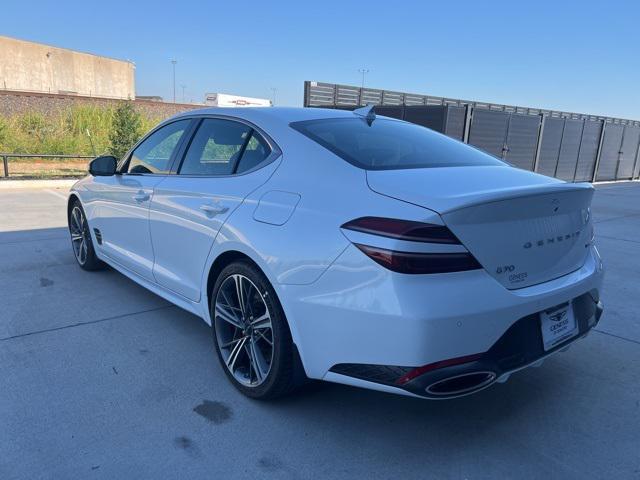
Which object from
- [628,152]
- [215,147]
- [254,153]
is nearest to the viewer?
[254,153]

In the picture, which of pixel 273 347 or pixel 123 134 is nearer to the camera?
pixel 273 347

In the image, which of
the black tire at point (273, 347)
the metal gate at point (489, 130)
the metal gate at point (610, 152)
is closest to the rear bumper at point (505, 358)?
the black tire at point (273, 347)

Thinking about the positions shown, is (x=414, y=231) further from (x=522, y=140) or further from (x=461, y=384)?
(x=522, y=140)

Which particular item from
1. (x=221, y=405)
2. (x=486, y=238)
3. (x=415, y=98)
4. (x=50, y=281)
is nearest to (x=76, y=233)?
(x=50, y=281)

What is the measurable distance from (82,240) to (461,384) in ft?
13.9

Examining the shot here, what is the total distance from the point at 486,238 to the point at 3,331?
3361 mm

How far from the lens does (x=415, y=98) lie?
27594 millimetres

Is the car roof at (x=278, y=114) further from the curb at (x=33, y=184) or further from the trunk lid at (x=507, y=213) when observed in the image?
the curb at (x=33, y=184)

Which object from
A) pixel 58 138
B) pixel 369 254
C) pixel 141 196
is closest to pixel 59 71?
pixel 58 138

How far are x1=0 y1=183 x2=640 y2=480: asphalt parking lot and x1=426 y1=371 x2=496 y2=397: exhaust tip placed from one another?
0.43 meters

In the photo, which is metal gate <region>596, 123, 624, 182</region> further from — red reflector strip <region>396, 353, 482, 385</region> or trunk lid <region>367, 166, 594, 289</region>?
red reflector strip <region>396, 353, 482, 385</region>

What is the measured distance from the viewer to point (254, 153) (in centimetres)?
292

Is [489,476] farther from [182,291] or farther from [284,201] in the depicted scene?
[182,291]

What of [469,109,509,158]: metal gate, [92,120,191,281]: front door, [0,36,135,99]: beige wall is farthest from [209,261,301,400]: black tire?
[0,36,135,99]: beige wall
